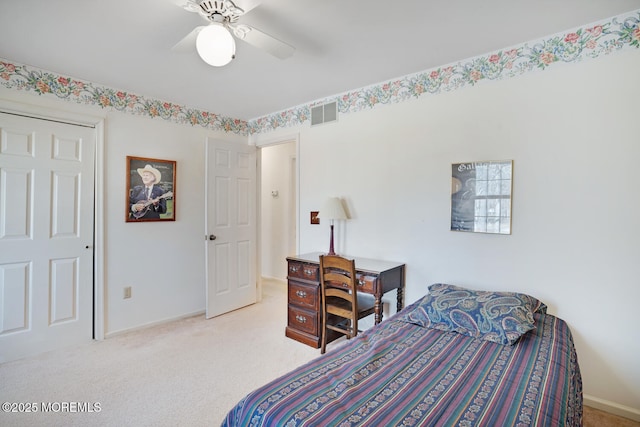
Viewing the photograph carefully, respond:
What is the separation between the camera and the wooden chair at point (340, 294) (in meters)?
2.46

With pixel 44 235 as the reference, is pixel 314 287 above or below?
below

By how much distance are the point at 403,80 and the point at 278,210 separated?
317 centimetres

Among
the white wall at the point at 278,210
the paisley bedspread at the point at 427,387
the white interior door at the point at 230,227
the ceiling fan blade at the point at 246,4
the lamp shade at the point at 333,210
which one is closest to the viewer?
the paisley bedspread at the point at 427,387

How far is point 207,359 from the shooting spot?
103 inches

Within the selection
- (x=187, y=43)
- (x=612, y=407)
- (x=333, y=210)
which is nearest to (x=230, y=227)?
(x=333, y=210)

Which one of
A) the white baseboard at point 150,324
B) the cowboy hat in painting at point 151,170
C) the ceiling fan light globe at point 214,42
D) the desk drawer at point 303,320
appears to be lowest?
the white baseboard at point 150,324

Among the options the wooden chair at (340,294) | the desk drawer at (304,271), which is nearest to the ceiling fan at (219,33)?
the wooden chair at (340,294)

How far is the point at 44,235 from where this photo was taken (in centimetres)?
269

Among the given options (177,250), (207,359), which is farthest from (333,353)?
(177,250)

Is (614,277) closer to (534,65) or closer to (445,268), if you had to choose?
(445,268)

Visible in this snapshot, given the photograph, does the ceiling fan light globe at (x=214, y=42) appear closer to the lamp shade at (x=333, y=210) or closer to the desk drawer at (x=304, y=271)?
the lamp shade at (x=333, y=210)

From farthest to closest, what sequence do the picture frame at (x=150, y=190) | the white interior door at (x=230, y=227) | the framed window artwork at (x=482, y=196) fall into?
the white interior door at (x=230, y=227)
the picture frame at (x=150, y=190)
the framed window artwork at (x=482, y=196)

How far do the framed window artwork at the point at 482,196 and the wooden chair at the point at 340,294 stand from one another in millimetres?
927

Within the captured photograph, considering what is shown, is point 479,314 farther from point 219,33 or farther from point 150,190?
point 150,190
